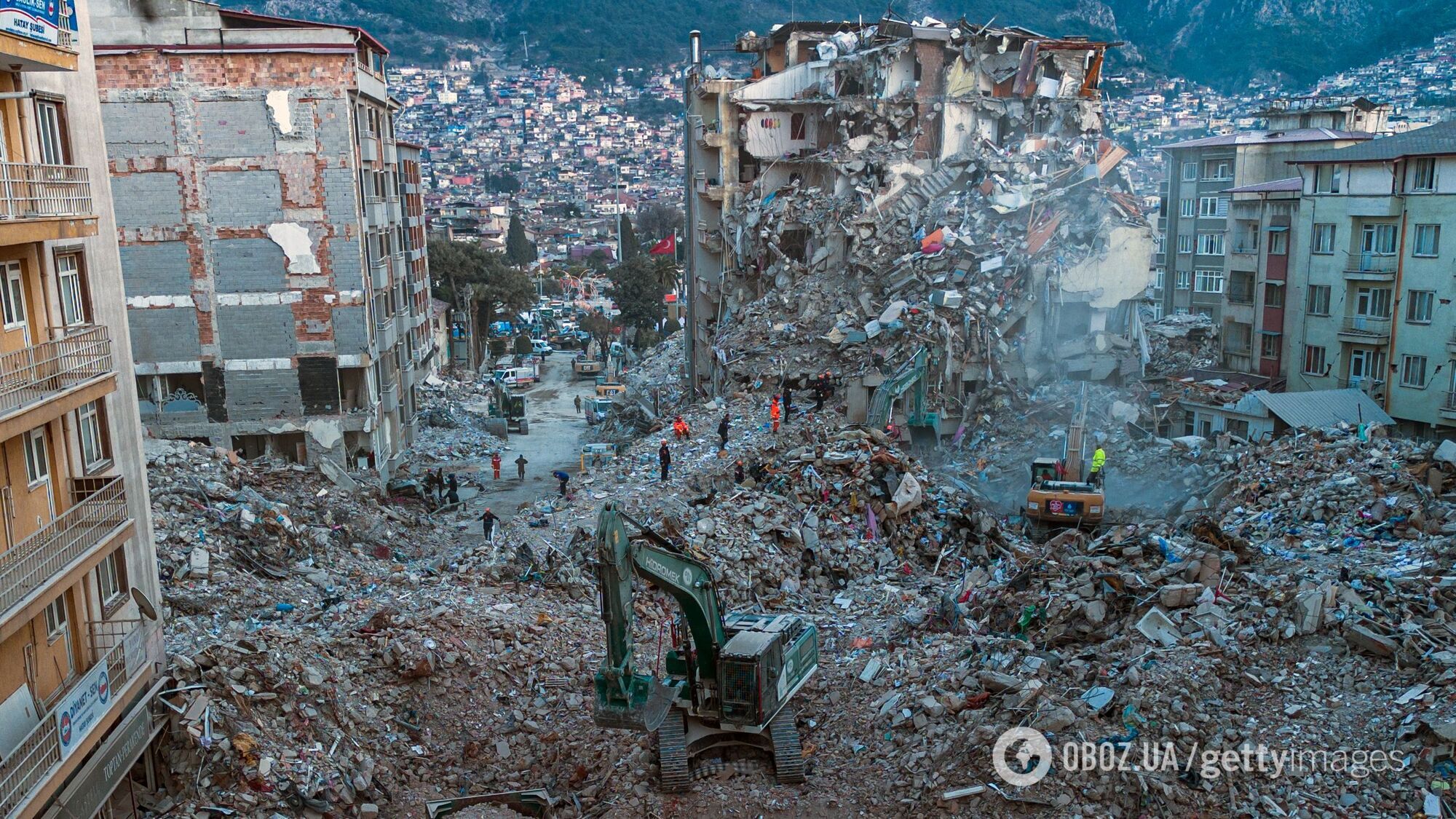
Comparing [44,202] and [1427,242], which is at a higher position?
[44,202]

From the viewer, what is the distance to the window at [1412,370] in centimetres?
2345

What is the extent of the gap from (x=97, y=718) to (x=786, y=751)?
6.26m

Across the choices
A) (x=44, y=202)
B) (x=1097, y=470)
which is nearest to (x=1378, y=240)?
(x=1097, y=470)

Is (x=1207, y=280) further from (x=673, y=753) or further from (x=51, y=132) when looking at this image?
(x=51, y=132)

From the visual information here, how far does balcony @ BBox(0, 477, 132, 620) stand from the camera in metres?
8.58

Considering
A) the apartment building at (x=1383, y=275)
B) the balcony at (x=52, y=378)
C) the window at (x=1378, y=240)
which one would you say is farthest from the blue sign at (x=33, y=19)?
the window at (x=1378, y=240)

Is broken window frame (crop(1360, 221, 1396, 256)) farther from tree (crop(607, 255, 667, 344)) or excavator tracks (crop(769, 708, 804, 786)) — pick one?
tree (crop(607, 255, 667, 344))

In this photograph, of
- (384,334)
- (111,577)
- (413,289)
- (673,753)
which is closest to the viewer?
(111,577)

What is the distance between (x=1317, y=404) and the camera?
2286 centimetres

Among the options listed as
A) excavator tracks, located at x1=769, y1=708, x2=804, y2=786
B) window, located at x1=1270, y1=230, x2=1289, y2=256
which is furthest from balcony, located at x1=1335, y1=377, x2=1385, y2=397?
excavator tracks, located at x1=769, y1=708, x2=804, y2=786

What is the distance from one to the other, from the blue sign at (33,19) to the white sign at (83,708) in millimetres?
5226

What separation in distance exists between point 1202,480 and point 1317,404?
3701 millimetres

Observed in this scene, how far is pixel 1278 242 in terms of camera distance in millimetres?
28047

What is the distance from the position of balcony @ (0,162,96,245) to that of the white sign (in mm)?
3647
